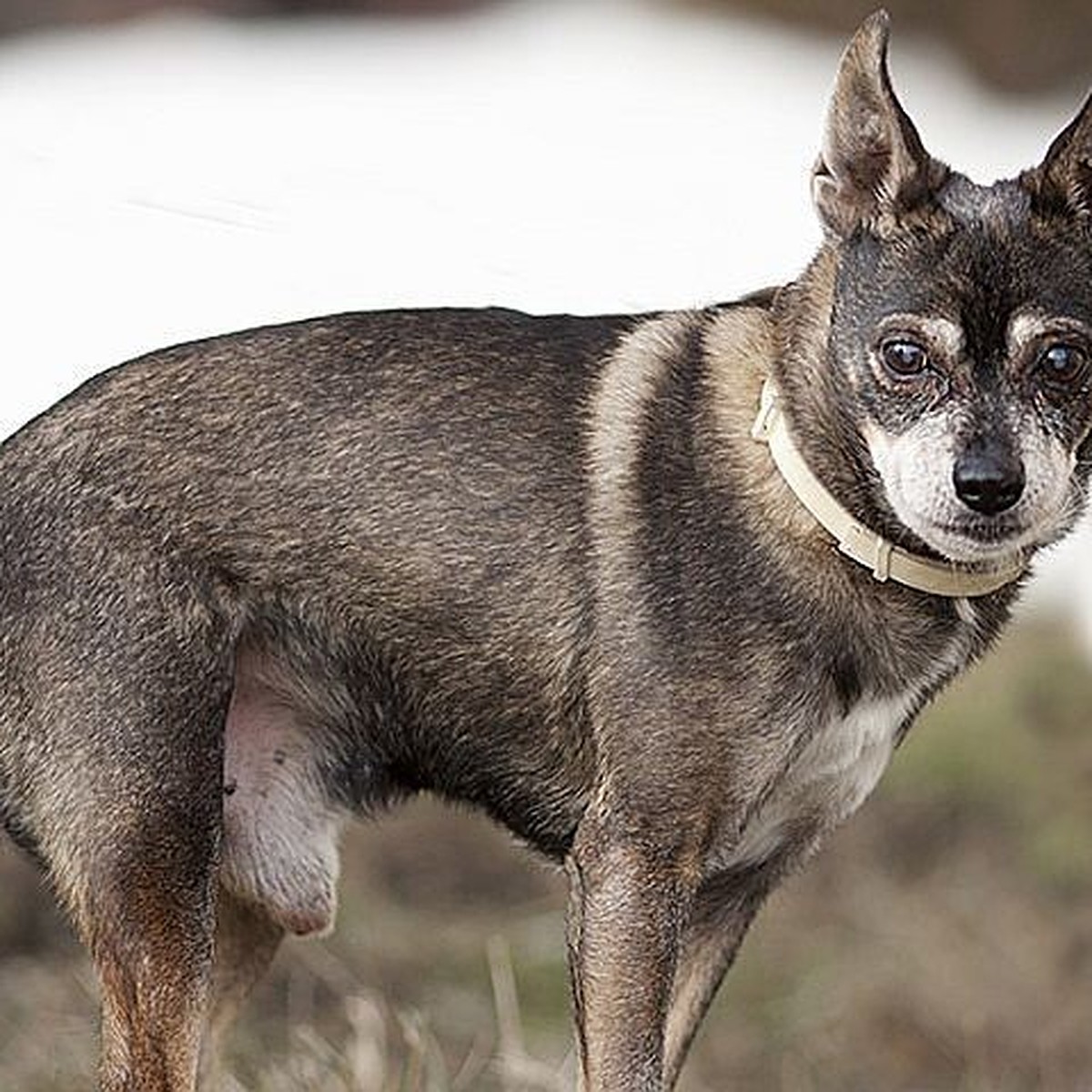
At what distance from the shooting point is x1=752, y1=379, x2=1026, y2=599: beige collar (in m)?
4.75

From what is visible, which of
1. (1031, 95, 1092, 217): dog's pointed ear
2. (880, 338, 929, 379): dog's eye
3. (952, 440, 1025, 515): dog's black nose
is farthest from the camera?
(1031, 95, 1092, 217): dog's pointed ear

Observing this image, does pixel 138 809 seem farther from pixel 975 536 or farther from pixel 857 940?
pixel 857 940

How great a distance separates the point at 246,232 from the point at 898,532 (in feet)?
10.1

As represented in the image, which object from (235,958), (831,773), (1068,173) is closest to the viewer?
(1068,173)

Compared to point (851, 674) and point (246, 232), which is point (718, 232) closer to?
point (246, 232)

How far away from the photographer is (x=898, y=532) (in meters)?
4.74

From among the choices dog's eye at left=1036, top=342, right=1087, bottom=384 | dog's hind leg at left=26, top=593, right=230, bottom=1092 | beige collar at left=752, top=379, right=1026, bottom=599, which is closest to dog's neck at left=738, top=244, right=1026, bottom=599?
beige collar at left=752, top=379, right=1026, bottom=599

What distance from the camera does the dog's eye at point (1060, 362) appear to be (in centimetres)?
454

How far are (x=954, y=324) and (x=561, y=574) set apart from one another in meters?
0.72

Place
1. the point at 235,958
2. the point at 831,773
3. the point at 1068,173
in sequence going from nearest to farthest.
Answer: the point at 1068,173
the point at 831,773
the point at 235,958

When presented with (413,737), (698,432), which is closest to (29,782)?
(413,737)

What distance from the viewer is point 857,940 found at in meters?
9.21

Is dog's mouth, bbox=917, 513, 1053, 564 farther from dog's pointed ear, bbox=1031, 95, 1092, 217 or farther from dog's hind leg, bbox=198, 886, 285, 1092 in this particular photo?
dog's hind leg, bbox=198, 886, 285, 1092

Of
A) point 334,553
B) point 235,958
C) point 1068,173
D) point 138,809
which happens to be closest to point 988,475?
point 1068,173
